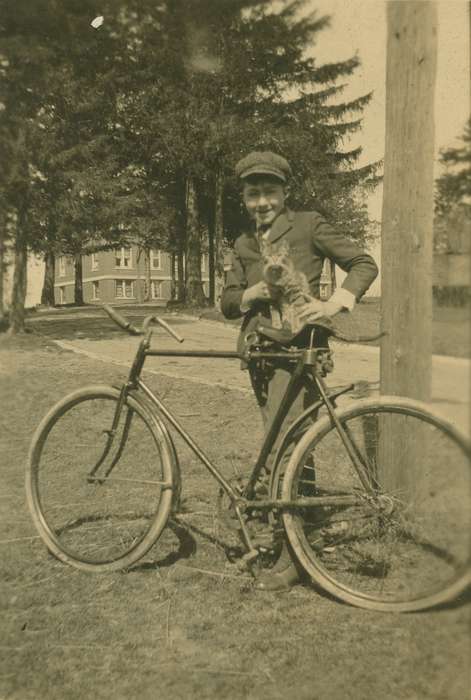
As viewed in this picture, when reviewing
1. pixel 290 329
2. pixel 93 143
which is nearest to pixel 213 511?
pixel 290 329

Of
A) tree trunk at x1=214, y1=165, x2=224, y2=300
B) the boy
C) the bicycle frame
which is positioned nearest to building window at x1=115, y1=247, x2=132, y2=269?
tree trunk at x1=214, y1=165, x2=224, y2=300

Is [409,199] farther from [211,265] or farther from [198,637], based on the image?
[198,637]

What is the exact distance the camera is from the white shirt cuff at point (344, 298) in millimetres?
2436

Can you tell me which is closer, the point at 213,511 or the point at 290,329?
the point at 290,329

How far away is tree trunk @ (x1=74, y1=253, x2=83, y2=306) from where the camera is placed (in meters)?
3.54

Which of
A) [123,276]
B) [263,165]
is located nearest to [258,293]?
[263,165]

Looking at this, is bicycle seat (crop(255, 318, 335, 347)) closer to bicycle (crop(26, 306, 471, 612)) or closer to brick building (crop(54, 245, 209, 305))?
bicycle (crop(26, 306, 471, 612))

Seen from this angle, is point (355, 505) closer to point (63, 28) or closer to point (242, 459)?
point (242, 459)

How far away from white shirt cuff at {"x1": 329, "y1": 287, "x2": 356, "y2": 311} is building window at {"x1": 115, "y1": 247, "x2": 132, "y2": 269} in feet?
4.31

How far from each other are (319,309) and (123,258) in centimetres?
134

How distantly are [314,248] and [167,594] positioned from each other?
143cm

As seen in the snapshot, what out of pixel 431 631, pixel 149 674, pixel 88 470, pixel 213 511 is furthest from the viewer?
pixel 213 511

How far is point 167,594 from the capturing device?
254 cm

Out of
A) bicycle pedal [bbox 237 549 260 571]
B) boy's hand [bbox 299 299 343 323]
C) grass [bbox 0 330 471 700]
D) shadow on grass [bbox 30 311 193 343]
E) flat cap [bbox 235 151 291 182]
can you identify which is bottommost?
grass [bbox 0 330 471 700]
